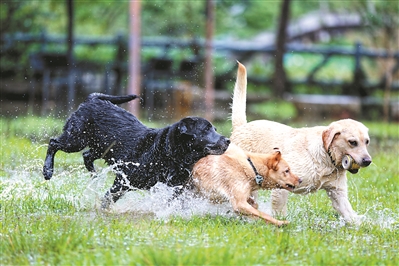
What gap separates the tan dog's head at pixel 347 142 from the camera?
6172 millimetres

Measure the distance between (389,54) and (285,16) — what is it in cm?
267

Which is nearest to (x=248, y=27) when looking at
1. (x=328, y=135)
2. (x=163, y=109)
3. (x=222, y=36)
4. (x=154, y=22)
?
(x=222, y=36)

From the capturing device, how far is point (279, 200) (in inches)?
255

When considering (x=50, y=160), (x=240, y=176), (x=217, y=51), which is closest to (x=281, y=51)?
(x=217, y=51)

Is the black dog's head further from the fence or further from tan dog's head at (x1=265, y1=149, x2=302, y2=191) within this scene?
the fence

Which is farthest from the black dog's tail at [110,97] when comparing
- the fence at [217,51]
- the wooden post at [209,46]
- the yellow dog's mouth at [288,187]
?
the fence at [217,51]

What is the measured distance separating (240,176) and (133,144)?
1035 mm

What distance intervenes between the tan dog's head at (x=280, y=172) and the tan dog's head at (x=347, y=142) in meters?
0.48

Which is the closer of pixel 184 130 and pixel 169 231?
pixel 169 231

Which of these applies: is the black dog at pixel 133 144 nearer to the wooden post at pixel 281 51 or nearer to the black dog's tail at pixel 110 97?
the black dog's tail at pixel 110 97

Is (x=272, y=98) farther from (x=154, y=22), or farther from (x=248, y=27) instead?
(x=248, y=27)

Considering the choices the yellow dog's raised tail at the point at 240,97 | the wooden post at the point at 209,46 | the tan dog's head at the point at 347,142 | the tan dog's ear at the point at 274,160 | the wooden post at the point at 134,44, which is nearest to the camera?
the tan dog's ear at the point at 274,160

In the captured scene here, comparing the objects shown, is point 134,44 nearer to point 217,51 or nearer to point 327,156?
point 217,51

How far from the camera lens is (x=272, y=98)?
1845cm
